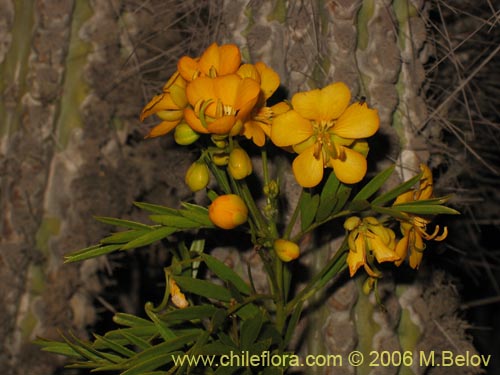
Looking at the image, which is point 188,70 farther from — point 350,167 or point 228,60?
point 350,167

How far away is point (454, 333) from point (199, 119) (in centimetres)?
44

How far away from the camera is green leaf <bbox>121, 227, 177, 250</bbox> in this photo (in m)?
0.77

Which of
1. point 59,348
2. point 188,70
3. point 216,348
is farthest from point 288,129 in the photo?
point 59,348

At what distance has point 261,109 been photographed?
792mm

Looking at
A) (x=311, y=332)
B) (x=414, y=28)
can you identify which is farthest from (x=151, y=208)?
(x=414, y=28)

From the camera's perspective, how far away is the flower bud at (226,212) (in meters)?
0.73

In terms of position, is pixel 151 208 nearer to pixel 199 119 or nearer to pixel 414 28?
pixel 199 119

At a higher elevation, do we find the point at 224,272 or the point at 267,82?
the point at 267,82

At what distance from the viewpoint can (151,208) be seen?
0.78 metres

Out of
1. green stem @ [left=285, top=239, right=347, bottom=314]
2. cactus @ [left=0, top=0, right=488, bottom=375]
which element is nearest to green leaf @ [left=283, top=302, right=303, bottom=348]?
green stem @ [left=285, top=239, right=347, bottom=314]

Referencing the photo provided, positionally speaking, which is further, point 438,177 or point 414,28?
point 438,177

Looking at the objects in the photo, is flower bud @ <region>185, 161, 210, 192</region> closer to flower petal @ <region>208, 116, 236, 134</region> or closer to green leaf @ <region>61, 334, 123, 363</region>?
flower petal @ <region>208, 116, 236, 134</region>

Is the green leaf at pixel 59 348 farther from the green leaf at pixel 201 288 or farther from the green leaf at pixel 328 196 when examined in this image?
the green leaf at pixel 328 196

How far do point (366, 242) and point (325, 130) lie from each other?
11 centimetres
